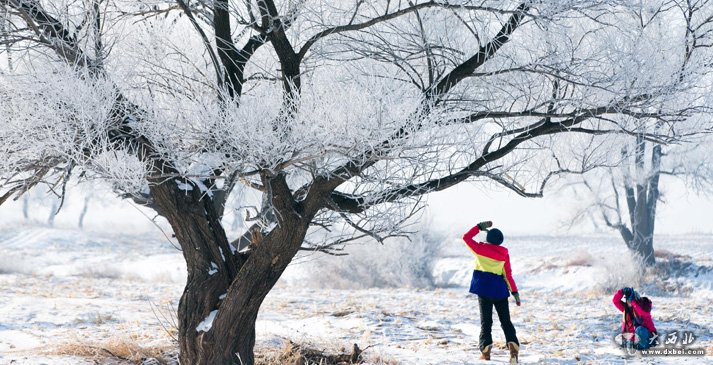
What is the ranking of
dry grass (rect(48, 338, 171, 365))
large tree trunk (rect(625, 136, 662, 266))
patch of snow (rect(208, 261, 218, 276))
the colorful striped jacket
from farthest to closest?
large tree trunk (rect(625, 136, 662, 266)) → the colorful striped jacket → dry grass (rect(48, 338, 171, 365)) → patch of snow (rect(208, 261, 218, 276))

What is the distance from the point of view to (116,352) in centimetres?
764

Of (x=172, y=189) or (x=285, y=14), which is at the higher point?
(x=285, y=14)

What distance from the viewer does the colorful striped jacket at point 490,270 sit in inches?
298

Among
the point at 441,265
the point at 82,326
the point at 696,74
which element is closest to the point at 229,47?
the point at 696,74

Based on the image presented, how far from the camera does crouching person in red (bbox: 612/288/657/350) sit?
8.29m

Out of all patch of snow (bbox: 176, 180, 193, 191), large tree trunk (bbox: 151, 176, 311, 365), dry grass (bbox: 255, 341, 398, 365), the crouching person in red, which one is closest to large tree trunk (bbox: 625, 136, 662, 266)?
the crouching person in red

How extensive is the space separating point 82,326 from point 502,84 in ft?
21.6

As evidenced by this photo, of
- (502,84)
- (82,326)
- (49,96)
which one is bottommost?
(82,326)

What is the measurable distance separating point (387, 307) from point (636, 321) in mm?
5606

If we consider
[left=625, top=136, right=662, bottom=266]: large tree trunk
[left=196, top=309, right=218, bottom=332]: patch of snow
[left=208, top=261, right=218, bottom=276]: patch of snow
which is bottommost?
[left=196, top=309, right=218, bottom=332]: patch of snow

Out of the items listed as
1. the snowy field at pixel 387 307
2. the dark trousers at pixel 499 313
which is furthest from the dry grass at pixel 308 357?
the dark trousers at pixel 499 313

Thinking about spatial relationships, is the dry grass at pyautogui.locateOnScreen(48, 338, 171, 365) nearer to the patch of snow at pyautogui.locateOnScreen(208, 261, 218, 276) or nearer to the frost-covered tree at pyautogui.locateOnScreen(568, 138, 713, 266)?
the patch of snow at pyautogui.locateOnScreen(208, 261, 218, 276)

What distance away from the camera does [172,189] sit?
6.42 meters

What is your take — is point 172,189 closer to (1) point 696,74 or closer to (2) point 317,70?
(2) point 317,70
